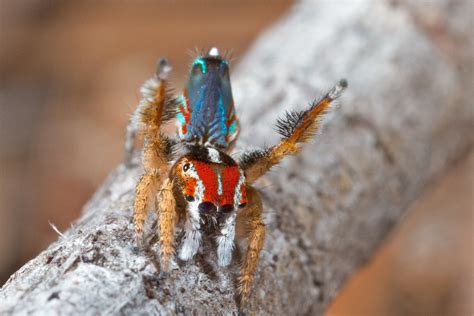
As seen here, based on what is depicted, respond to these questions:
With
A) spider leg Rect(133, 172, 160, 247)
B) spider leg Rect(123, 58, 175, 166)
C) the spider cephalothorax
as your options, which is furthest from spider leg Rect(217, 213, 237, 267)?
spider leg Rect(123, 58, 175, 166)

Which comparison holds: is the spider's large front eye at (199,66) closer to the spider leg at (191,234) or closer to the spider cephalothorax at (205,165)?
the spider cephalothorax at (205,165)

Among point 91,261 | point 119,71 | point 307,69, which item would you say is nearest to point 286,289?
point 91,261

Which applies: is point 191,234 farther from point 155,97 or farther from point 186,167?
point 155,97

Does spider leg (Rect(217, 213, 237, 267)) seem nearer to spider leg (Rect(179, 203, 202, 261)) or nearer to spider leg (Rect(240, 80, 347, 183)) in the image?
spider leg (Rect(179, 203, 202, 261))

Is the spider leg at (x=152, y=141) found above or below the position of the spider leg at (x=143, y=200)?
above

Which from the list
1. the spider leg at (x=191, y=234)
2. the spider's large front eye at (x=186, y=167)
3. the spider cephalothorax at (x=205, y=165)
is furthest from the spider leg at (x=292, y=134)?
the spider leg at (x=191, y=234)

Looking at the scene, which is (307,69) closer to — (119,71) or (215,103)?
(215,103)
